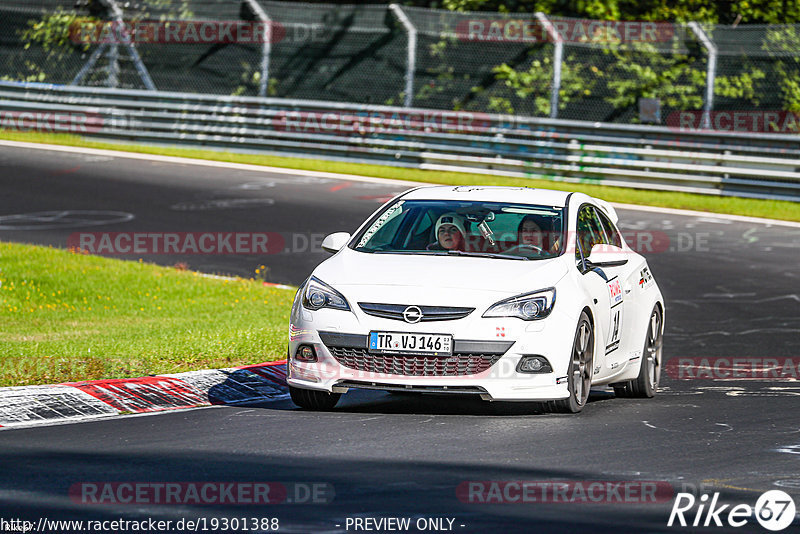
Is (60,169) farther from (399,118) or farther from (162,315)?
(162,315)

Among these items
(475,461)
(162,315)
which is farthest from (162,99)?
(475,461)

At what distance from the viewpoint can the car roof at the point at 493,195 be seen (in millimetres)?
10062

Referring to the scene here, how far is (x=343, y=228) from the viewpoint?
20062 millimetres

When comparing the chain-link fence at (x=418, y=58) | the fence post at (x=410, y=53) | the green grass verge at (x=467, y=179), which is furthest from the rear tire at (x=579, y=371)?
the fence post at (x=410, y=53)

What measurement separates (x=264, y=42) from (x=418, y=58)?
3298mm

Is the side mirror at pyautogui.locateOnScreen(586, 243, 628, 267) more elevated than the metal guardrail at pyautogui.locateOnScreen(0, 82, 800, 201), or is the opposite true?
the side mirror at pyautogui.locateOnScreen(586, 243, 628, 267)

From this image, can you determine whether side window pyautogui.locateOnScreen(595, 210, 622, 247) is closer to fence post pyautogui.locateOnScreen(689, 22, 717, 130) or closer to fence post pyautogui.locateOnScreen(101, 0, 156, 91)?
fence post pyautogui.locateOnScreen(689, 22, 717, 130)

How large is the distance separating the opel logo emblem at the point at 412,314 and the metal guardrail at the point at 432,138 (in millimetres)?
16174

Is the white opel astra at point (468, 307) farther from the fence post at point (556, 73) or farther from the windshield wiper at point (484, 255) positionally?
the fence post at point (556, 73)

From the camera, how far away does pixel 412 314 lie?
28.2 ft

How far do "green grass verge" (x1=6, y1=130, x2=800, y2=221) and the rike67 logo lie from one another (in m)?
16.7

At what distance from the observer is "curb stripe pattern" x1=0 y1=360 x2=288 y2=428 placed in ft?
28.5

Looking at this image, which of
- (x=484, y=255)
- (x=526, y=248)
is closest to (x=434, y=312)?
(x=484, y=255)

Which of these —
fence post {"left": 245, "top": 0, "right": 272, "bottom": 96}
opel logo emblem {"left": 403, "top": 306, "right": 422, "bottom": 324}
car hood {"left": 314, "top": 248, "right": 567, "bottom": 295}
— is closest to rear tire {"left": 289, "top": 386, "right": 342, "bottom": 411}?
car hood {"left": 314, "top": 248, "right": 567, "bottom": 295}
